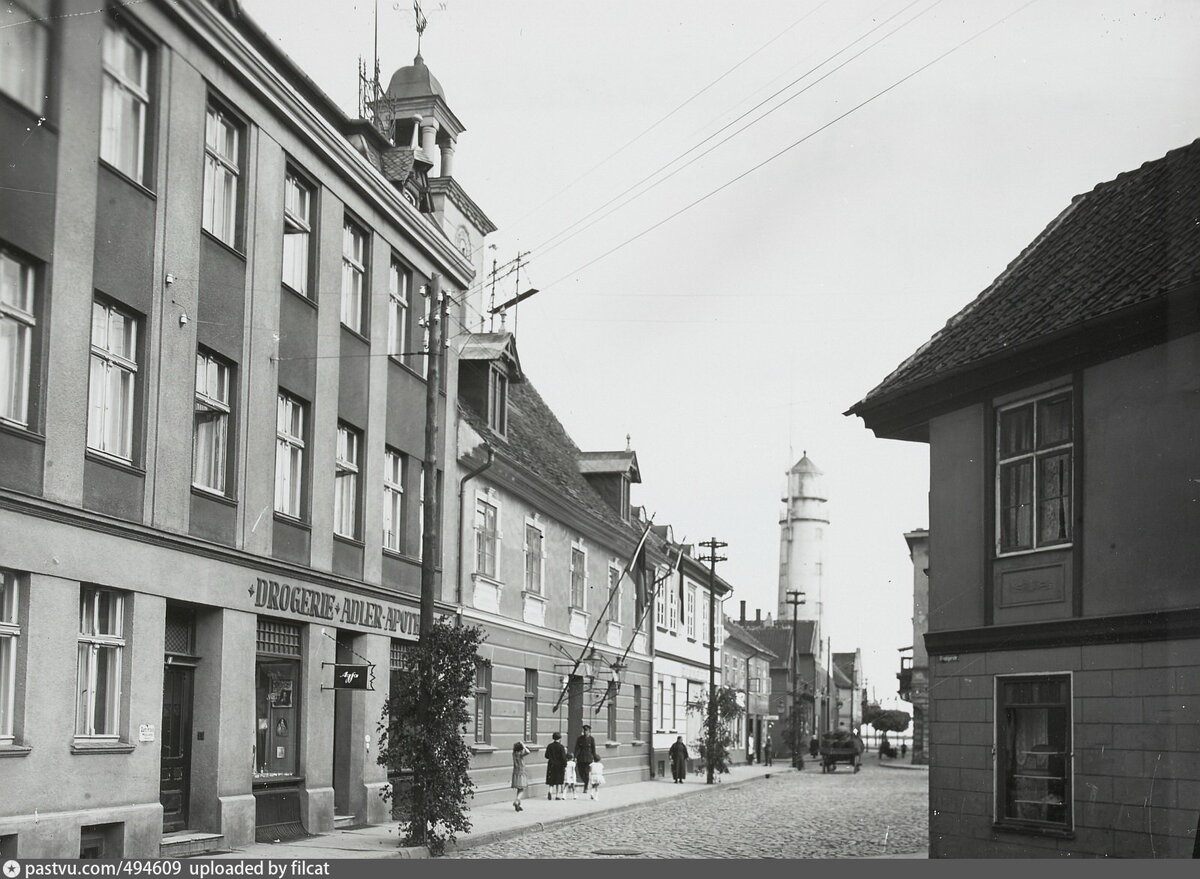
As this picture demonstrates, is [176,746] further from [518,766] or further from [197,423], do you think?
[518,766]

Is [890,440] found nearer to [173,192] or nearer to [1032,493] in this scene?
[1032,493]

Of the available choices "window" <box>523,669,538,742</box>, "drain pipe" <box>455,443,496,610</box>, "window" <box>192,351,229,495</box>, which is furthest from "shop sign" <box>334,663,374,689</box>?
"window" <box>523,669,538,742</box>

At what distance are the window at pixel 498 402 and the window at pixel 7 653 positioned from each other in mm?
14764

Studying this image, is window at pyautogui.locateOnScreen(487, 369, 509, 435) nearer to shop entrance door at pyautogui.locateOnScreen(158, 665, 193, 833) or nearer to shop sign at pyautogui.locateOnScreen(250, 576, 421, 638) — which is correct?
shop sign at pyautogui.locateOnScreen(250, 576, 421, 638)

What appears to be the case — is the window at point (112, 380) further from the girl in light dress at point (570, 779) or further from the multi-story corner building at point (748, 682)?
the multi-story corner building at point (748, 682)

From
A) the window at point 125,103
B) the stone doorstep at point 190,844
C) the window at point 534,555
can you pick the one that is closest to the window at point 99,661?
the stone doorstep at point 190,844

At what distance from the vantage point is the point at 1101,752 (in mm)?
12781

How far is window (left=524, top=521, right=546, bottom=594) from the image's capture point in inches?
1055

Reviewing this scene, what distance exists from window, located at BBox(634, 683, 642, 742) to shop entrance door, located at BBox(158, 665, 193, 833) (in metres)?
22.7

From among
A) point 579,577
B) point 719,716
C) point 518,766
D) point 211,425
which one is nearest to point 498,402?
point 579,577

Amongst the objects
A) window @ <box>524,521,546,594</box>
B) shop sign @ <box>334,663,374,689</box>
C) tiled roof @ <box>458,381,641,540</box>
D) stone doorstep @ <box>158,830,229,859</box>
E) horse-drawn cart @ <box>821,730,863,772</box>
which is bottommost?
horse-drawn cart @ <box>821,730,863,772</box>

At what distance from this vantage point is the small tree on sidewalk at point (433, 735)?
53.3ft

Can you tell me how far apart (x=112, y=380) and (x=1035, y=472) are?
8861 millimetres
